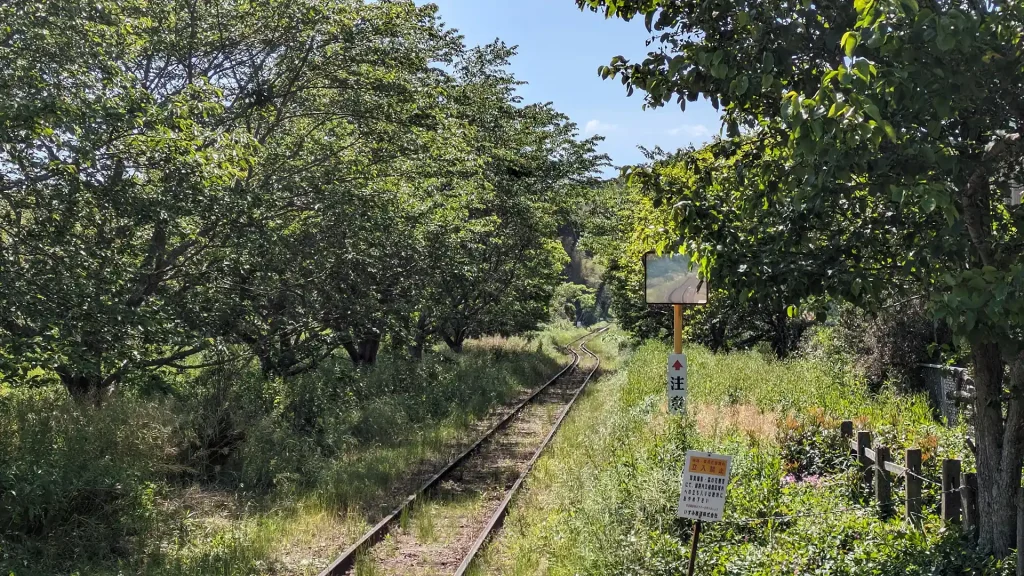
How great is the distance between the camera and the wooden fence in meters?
6.20

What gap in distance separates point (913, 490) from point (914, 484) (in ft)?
0.17

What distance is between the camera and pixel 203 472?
11570mm

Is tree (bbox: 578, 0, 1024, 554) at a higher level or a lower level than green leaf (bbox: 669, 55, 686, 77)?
lower

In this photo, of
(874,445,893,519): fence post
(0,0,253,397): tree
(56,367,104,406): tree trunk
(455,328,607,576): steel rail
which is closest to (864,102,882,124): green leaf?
(874,445,893,519): fence post

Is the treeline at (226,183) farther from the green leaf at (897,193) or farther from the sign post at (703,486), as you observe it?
the green leaf at (897,193)

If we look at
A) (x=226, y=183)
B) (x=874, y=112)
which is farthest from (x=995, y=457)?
(x=226, y=183)

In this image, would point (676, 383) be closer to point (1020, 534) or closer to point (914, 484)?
point (914, 484)

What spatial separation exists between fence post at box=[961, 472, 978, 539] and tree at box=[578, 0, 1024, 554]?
0.20 m

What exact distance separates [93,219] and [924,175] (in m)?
7.95

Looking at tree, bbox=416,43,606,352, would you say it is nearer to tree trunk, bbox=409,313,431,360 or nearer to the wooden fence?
tree trunk, bbox=409,313,431,360

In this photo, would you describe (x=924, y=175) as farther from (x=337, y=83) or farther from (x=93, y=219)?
(x=337, y=83)

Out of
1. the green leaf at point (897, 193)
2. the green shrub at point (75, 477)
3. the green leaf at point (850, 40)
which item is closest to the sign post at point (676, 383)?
the green shrub at point (75, 477)

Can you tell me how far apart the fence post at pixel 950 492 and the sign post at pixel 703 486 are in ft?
6.79

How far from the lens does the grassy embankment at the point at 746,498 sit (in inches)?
246
